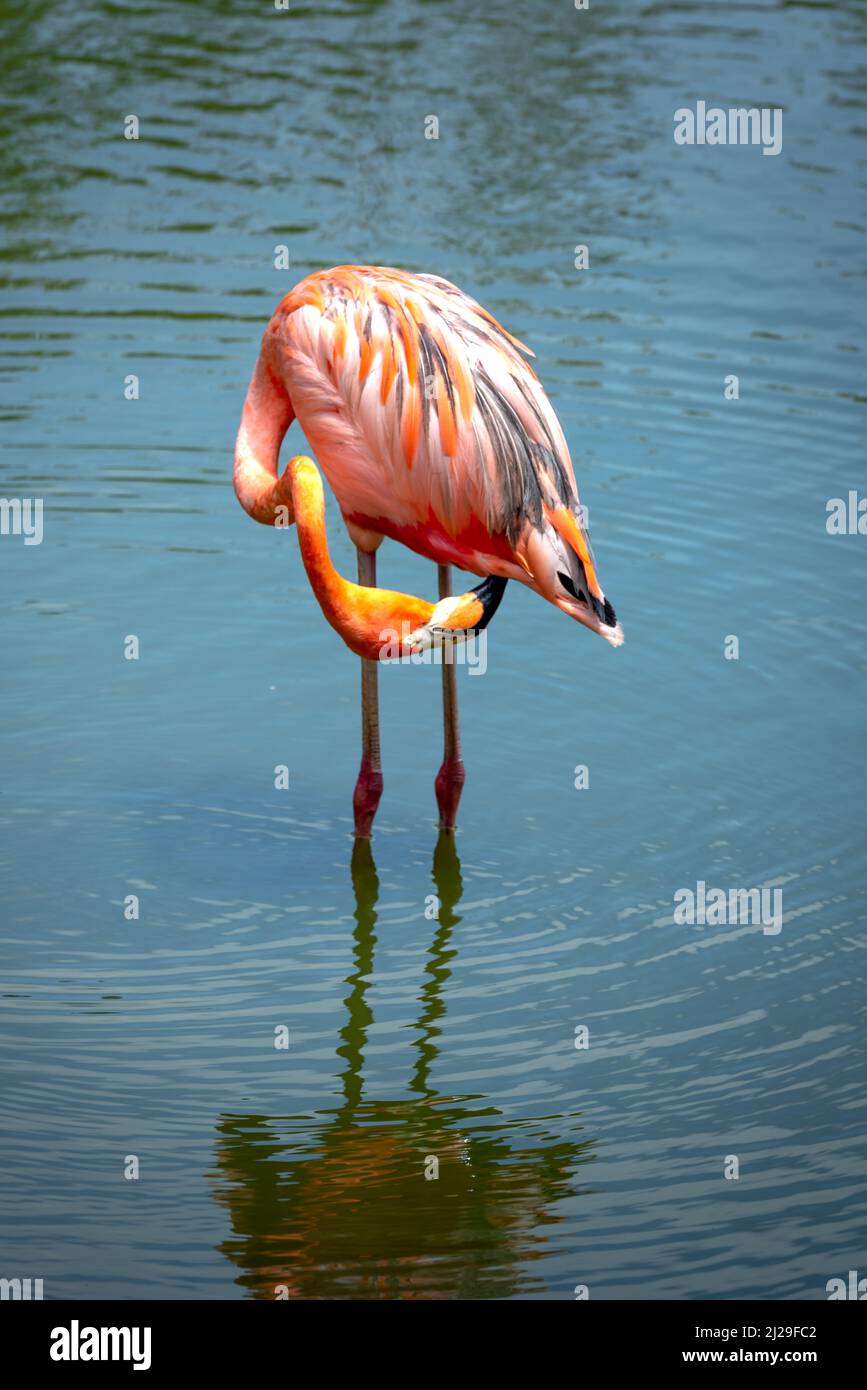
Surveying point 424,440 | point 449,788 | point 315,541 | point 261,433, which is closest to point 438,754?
point 449,788

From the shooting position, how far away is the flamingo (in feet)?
25.8

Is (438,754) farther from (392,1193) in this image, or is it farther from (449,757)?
(392,1193)

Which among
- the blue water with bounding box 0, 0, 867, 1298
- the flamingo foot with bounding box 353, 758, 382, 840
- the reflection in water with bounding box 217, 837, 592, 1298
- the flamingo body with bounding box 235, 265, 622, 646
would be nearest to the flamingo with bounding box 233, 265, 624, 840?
the flamingo body with bounding box 235, 265, 622, 646

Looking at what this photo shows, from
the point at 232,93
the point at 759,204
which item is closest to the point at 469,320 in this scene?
the point at 759,204

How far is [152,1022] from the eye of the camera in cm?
754

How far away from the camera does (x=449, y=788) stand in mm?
8867

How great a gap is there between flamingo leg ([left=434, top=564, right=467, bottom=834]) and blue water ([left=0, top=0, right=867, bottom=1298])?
18 centimetres

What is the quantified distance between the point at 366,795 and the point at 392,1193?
2.41 m

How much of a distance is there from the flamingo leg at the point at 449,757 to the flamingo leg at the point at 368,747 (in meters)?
0.27

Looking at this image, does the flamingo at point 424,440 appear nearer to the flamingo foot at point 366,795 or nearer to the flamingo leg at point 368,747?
the flamingo leg at point 368,747

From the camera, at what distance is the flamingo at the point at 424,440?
25.8ft

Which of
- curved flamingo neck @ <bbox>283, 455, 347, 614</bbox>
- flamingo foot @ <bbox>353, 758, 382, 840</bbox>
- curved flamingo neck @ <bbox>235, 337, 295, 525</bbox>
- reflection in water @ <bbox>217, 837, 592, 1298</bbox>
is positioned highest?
curved flamingo neck @ <bbox>235, 337, 295, 525</bbox>

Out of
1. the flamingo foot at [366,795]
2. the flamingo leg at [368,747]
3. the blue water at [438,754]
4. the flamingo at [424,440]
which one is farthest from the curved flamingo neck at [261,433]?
the blue water at [438,754]

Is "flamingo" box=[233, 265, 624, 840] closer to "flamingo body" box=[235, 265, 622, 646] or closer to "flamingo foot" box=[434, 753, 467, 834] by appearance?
"flamingo body" box=[235, 265, 622, 646]
